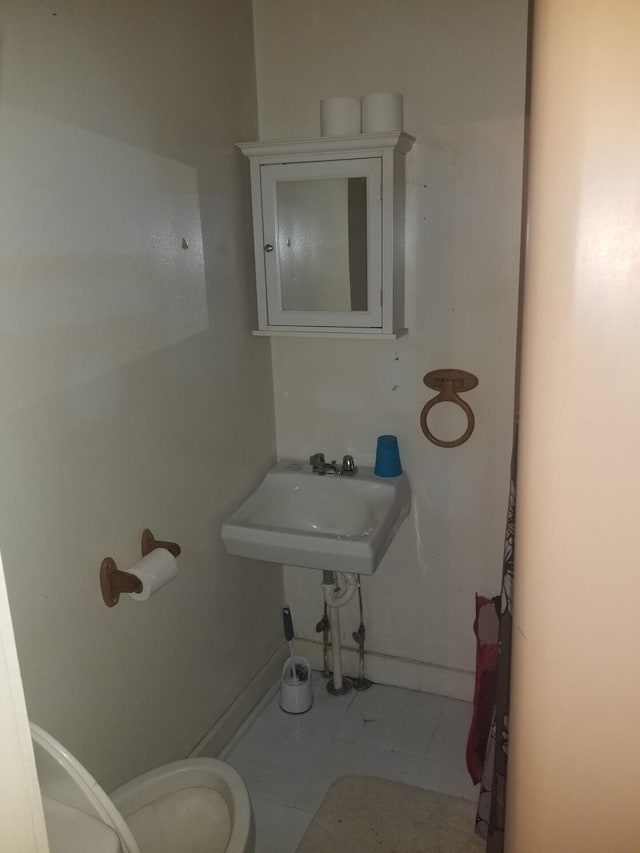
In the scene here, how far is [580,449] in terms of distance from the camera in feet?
1.76

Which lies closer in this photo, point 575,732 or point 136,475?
point 575,732

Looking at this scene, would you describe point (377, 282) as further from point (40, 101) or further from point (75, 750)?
point (75, 750)

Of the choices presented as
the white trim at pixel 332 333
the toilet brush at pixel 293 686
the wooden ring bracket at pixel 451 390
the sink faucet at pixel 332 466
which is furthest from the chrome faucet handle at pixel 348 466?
the toilet brush at pixel 293 686

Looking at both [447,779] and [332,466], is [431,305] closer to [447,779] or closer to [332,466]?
[332,466]

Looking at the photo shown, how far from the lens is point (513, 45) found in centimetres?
173

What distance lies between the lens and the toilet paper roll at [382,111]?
179 centimetres

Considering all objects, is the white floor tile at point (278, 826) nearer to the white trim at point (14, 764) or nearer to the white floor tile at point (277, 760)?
the white floor tile at point (277, 760)

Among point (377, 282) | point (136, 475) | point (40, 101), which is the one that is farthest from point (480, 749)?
point (40, 101)

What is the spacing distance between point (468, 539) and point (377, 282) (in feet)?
2.95

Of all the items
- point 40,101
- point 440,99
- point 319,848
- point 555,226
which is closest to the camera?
point 555,226

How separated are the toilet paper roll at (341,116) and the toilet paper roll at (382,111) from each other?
0.03m

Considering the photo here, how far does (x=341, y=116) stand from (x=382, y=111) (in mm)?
118

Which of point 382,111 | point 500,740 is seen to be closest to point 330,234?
point 382,111

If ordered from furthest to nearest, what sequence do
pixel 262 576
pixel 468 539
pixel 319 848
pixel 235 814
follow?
pixel 262 576, pixel 468 539, pixel 319 848, pixel 235 814
